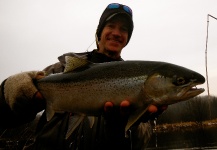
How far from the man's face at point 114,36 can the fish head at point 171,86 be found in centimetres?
240

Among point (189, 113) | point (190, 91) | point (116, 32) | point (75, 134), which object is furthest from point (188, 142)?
point (189, 113)

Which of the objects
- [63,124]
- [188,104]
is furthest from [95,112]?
[188,104]

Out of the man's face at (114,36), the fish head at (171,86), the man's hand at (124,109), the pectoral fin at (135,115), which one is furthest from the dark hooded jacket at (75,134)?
the man's face at (114,36)

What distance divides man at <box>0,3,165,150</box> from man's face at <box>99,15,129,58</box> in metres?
0.01

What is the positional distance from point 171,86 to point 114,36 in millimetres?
2745

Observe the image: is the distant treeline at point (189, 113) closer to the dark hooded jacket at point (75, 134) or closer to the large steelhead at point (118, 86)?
the dark hooded jacket at point (75, 134)

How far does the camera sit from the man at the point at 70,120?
366 centimetres

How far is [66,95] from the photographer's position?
359 cm

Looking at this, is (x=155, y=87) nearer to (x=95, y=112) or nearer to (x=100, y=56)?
(x=95, y=112)

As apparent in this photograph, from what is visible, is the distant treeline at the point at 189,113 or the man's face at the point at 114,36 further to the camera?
the distant treeline at the point at 189,113

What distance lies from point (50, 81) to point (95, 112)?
2.52ft

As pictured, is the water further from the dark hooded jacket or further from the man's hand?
the man's hand

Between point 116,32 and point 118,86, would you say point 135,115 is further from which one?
point 116,32

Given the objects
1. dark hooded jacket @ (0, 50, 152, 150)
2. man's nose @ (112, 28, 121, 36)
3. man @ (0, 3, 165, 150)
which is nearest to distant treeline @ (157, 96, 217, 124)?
man's nose @ (112, 28, 121, 36)
